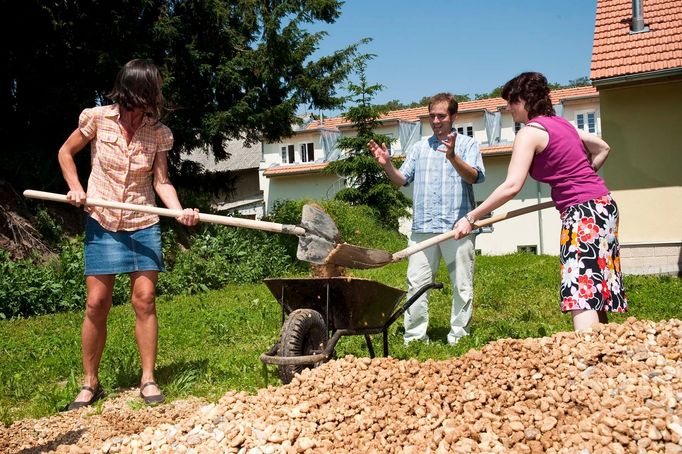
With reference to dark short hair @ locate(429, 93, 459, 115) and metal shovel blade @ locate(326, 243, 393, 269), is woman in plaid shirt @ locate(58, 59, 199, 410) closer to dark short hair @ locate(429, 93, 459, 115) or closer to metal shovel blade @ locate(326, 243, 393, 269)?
metal shovel blade @ locate(326, 243, 393, 269)

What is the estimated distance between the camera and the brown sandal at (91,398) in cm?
420

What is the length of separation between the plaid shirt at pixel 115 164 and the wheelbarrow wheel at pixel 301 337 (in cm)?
111

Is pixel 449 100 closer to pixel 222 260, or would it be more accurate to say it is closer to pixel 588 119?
pixel 222 260

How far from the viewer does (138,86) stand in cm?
419

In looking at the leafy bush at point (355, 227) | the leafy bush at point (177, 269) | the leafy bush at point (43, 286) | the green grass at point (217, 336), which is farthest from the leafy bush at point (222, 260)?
the leafy bush at point (355, 227)

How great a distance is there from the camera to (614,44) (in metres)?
11.5

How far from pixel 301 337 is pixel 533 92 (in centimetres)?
198

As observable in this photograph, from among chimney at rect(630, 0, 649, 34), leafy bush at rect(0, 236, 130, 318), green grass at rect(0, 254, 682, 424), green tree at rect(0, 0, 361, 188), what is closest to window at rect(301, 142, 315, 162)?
green tree at rect(0, 0, 361, 188)

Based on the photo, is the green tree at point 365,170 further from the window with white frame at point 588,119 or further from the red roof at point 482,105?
the window with white frame at point 588,119

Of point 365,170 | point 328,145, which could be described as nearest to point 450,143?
point 365,170

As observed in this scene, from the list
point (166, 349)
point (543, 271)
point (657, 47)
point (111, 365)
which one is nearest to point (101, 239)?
point (111, 365)

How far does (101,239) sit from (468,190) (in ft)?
9.05

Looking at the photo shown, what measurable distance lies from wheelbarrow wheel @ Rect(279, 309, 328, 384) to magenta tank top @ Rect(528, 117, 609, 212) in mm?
1532

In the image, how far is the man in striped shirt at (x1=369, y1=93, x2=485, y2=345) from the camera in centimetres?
547
